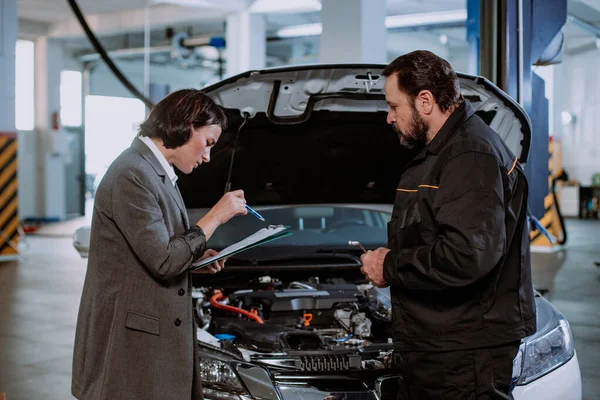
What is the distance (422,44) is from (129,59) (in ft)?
26.8

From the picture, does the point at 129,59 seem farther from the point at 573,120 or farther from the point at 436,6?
the point at 573,120

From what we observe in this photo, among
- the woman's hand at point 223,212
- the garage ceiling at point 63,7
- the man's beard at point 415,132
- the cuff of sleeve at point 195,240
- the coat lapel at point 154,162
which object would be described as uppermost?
the garage ceiling at point 63,7

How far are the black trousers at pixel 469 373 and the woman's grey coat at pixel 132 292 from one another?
659 mm

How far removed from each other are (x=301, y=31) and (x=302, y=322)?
10.4 meters

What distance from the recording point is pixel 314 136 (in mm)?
3189

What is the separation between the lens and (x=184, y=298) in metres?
1.81

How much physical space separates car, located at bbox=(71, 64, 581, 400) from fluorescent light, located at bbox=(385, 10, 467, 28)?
8194 millimetres

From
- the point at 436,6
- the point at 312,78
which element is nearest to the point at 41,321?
the point at 312,78

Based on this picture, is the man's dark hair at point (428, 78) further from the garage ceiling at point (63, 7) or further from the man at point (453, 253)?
the garage ceiling at point (63, 7)

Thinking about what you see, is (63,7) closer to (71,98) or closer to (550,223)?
(71,98)

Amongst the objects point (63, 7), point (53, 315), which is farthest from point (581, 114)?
point (53, 315)

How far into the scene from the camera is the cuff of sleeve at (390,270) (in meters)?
1.71

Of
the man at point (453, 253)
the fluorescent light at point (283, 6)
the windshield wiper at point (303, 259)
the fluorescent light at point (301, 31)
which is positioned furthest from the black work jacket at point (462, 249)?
the fluorescent light at point (301, 31)

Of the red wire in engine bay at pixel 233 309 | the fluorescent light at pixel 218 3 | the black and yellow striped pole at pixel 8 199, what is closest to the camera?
the red wire in engine bay at pixel 233 309
